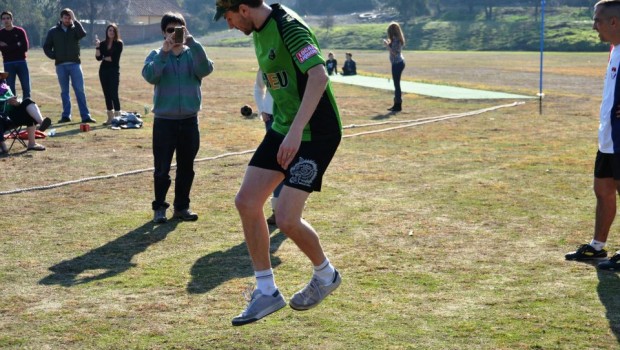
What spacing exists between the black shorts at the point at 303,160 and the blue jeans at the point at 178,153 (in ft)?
12.4

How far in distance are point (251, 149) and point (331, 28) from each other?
93419 mm

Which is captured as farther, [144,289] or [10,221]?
[10,221]

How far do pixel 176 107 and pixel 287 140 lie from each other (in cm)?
408

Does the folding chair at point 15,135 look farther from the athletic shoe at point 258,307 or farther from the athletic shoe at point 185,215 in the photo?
the athletic shoe at point 258,307

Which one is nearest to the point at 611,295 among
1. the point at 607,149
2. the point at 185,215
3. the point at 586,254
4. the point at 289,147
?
the point at 586,254

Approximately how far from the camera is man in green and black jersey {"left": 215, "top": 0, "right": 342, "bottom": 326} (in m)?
5.25

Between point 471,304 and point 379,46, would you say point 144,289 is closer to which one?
point 471,304

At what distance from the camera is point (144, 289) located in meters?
6.63

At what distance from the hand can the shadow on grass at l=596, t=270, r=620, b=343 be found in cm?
228

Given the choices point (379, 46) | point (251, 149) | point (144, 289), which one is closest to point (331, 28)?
point (379, 46)

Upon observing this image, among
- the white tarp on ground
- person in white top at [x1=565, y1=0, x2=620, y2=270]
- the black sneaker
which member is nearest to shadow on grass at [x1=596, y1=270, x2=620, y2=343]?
person in white top at [x1=565, y1=0, x2=620, y2=270]

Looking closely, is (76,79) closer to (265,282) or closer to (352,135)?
(352,135)

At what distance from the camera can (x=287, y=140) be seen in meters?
5.23

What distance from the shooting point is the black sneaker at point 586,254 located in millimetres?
7355
